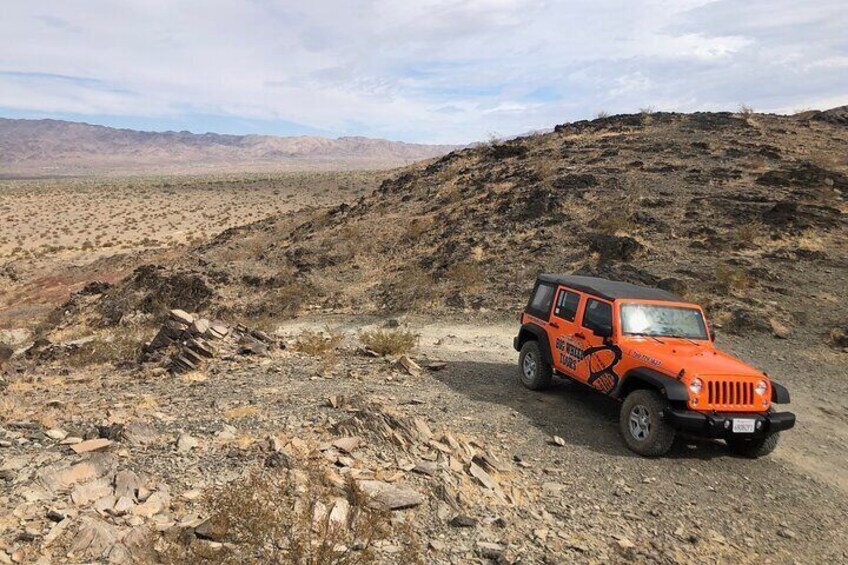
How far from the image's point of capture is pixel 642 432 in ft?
24.9

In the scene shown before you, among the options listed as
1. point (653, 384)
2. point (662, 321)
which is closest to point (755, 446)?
point (653, 384)

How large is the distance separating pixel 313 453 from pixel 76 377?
7297mm

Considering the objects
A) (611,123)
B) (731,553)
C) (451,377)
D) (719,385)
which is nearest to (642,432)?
(719,385)

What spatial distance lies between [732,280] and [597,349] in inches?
423

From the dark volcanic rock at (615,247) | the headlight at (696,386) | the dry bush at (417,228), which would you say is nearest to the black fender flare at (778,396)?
the headlight at (696,386)

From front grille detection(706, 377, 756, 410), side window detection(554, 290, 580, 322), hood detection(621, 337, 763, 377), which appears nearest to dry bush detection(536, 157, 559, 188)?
side window detection(554, 290, 580, 322)

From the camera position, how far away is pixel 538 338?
10000 mm

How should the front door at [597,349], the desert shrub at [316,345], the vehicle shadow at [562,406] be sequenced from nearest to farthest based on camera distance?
the vehicle shadow at [562,406]
the front door at [597,349]
the desert shrub at [316,345]

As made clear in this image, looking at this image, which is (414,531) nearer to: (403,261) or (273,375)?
(273,375)

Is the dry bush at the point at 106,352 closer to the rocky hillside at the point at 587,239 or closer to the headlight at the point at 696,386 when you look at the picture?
the rocky hillside at the point at 587,239

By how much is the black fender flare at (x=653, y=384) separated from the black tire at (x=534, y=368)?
5.92 ft

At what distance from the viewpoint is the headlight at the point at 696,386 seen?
712cm

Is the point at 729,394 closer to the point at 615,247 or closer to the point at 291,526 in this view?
the point at 291,526

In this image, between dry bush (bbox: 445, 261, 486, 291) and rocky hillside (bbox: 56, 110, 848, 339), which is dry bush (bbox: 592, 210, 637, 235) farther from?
dry bush (bbox: 445, 261, 486, 291)
